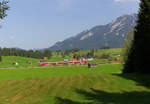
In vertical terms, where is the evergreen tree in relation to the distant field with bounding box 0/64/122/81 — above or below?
above

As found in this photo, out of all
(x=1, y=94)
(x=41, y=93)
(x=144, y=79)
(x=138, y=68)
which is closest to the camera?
(x=41, y=93)

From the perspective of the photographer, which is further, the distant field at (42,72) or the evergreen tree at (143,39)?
the distant field at (42,72)

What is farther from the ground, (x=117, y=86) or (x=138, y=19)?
(x=138, y=19)

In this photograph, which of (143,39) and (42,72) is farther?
(42,72)

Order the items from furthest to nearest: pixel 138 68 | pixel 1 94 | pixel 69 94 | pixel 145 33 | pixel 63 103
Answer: pixel 138 68 → pixel 145 33 → pixel 1 94 → pixel 69 94 → pixel 63 103

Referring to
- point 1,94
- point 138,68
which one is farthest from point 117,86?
point 1,94

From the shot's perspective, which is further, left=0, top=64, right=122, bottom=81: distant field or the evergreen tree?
left=0, top=64, right=122, bottom=81: distant field

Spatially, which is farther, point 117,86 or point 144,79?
point 144,79

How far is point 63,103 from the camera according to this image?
1861 centimetres

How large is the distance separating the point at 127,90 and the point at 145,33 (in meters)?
15.8

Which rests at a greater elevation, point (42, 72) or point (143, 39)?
point (143, 39)

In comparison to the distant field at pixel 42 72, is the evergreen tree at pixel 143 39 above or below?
above

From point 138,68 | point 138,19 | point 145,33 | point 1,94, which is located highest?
point 138,19

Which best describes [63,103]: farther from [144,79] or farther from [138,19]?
[138,19]
